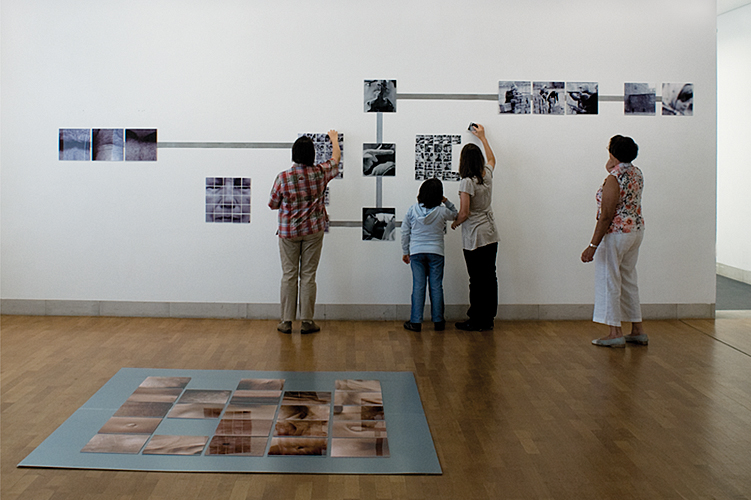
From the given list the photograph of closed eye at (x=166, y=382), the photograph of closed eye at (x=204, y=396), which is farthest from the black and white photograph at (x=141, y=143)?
the photograph of closed eye at (x=204, y=396)

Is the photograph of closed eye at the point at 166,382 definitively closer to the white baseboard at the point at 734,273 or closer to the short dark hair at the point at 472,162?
the short dark hair at the point at 472,162

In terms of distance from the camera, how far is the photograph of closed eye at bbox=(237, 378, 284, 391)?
4.87m

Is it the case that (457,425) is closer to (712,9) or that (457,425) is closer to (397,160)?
(397,160)

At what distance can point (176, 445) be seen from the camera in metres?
3.87

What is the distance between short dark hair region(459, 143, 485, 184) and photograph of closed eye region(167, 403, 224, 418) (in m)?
3.36

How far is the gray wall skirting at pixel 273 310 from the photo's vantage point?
7.19m

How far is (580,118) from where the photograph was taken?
714cm

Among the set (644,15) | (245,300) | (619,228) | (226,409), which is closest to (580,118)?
(644,15)

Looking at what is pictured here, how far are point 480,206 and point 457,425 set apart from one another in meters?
2.93

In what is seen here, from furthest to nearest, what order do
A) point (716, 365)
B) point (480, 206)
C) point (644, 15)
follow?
point (644, 15) < point (480, 206) < point (716, 365)

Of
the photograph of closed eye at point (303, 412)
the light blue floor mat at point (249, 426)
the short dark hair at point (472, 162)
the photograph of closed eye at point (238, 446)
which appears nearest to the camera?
the light blue floor mat at point (249, 426)

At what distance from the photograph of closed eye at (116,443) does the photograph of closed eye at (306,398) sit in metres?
0.98

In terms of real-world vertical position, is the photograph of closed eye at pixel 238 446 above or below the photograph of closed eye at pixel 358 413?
below

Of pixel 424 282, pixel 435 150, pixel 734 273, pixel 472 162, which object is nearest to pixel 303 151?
pixel 435 150
